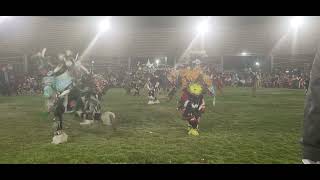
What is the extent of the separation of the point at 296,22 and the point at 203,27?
1.16 meters

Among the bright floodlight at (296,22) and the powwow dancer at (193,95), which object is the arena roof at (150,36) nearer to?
the bright floodlight at (296,22)

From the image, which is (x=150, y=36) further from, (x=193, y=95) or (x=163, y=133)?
(x=163, y=133)

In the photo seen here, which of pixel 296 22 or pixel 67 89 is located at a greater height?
pixel 296 22

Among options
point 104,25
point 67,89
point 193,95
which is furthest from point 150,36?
point 67,89

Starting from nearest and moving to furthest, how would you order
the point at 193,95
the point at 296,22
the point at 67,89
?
1. the point at 296,22
2. the point at 67,89
3. the point at 193,95

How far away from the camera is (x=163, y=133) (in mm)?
4516

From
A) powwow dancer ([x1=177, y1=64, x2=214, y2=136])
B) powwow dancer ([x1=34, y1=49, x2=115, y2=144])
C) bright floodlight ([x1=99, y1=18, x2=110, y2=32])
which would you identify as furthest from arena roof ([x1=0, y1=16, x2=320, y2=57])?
powwow dancer ([x1=177, y1=64, x2=214, y2=136])

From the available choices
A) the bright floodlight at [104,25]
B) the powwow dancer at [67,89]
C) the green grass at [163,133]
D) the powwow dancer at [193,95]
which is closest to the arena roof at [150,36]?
the bright floodlight at [104,25]

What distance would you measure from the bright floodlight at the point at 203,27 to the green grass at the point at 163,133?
2.76 feet

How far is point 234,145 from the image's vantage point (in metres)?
4.43

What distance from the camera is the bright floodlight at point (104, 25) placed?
14.6 ft
